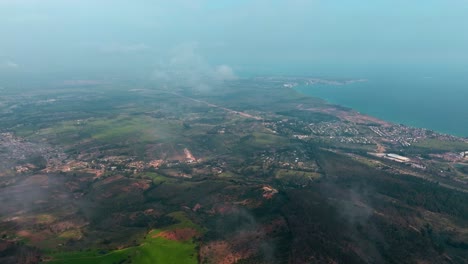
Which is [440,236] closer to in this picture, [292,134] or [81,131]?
[292,134]

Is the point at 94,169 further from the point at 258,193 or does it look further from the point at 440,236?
the point at 440,236

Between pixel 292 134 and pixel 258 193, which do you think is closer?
pixel 258 193

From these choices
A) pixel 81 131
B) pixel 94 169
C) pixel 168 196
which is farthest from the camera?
pixel 81 131

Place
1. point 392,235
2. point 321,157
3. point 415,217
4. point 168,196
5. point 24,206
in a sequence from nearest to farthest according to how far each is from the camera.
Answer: point 392,235 < point 415,217 < point 24,206 < point 168,196 < point 321,157

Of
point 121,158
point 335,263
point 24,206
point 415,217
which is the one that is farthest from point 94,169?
point 415,217

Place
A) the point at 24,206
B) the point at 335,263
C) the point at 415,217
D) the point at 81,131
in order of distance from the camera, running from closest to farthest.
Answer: the point at 335,263, the point at 415,217, the point at 24,206, the point at 81,131

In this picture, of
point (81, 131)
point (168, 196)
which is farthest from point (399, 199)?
point (81, 131)
